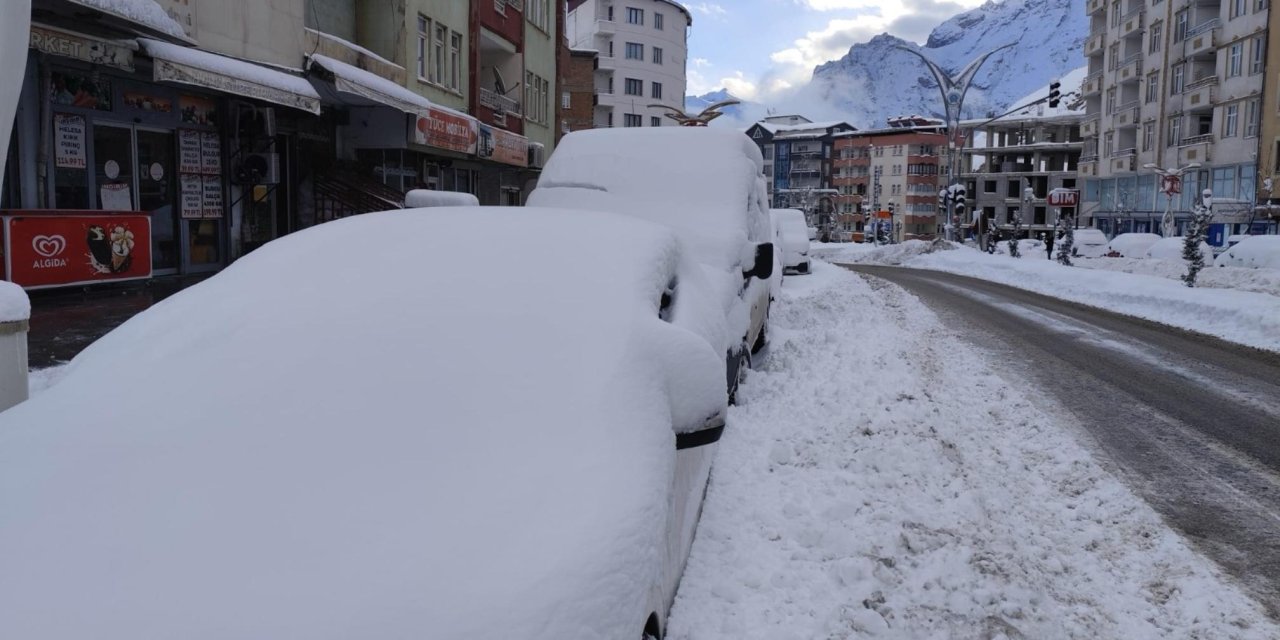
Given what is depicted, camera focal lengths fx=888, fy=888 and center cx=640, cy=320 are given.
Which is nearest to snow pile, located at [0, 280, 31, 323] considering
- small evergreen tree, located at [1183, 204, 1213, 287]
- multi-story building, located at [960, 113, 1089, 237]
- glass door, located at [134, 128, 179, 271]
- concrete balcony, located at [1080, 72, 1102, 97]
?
glass door, located at [134, 128, 179, 271]

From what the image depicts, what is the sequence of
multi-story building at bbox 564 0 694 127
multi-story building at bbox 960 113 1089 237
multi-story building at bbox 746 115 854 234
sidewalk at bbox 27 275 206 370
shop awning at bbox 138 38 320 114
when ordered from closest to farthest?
sidewalk at bbox 27 275 206 370 < shop awning at bbox 138 38 320 114 < multi-story building at bbox 564 0 694 127 < multi-story building at bbox 960 113 1089 237 < multi-story building at bbox 746 115 854 234

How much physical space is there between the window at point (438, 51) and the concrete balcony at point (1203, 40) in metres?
46.2

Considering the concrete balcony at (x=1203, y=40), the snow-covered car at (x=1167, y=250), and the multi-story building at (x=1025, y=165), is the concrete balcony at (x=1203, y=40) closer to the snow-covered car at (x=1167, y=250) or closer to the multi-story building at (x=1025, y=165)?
the snow-covered car at (x=1167, y=250)

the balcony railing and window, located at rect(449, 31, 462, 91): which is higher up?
window, located at rect(449, 31, 462, 91)

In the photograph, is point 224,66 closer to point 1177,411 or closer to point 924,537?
point 924,537

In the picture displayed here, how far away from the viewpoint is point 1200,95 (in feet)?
168

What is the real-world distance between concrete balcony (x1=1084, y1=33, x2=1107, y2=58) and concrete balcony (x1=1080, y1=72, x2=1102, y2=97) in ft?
5.49

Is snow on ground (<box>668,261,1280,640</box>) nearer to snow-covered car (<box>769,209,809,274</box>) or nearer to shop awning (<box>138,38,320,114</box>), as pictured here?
shop awning (<box>138,38,320,114</box>)

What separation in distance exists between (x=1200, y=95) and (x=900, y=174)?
6553 cm

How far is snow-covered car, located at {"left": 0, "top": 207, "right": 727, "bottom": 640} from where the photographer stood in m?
1.72

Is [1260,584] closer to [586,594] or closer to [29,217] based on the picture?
[586,594]


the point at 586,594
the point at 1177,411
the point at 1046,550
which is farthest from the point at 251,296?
the point at 1177,411

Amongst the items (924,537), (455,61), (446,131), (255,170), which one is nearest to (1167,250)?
(455,61)

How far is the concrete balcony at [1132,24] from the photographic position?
60938 millimetres
